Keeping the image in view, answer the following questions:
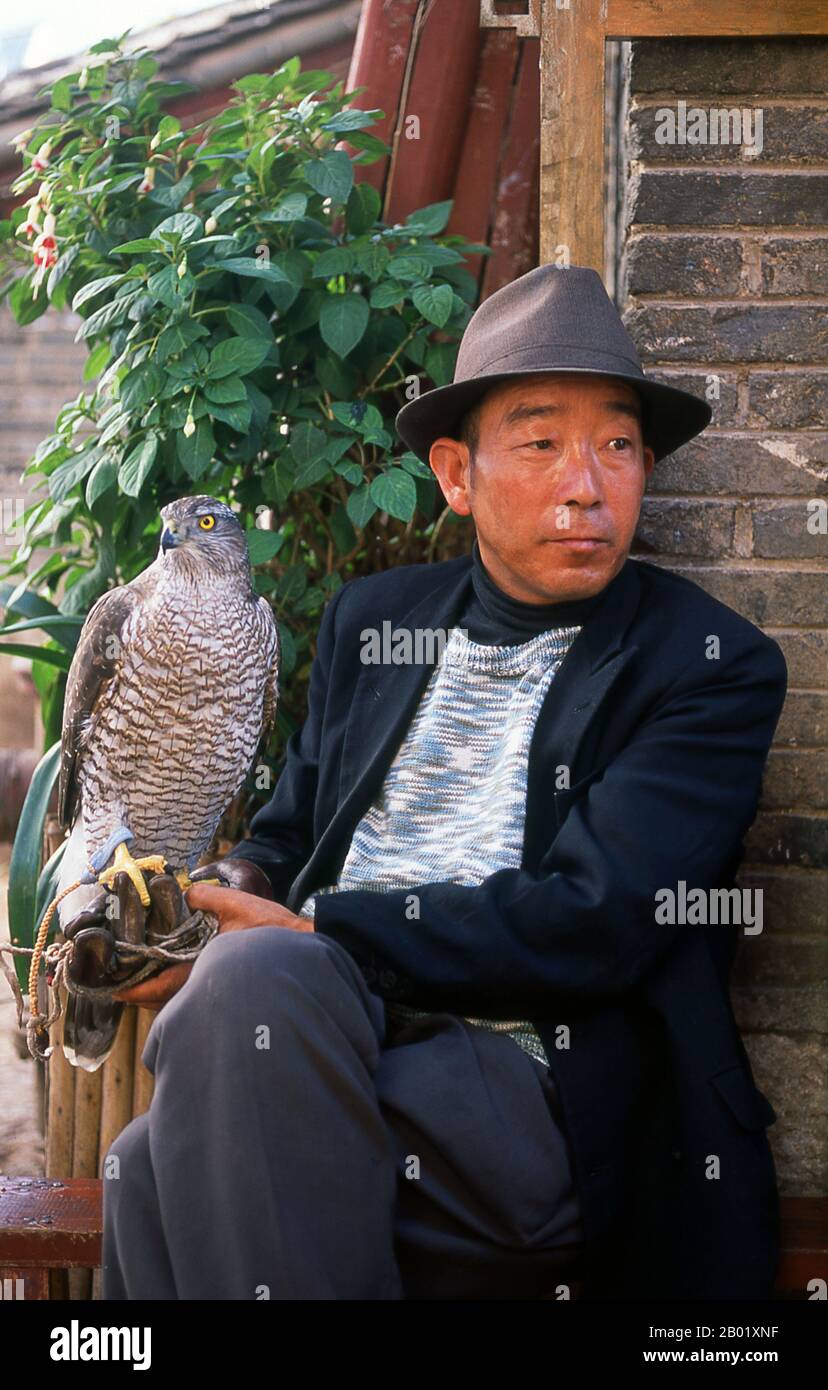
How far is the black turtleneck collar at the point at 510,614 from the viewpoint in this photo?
2.11 m

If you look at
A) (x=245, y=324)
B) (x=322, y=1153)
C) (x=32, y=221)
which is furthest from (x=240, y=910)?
(x=32, y=221)

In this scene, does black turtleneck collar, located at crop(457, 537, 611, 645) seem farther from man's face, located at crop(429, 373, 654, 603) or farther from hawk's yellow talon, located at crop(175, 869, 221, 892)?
hawk's yellow talon, located at crop(175, 869, 221, 892)

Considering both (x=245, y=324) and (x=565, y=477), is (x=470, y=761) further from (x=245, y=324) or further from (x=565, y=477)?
(x=245, y=324)

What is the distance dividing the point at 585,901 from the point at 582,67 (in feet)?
4.85

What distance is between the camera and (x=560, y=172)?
2436 millimetres

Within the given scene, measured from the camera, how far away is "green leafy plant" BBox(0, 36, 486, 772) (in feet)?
8.53

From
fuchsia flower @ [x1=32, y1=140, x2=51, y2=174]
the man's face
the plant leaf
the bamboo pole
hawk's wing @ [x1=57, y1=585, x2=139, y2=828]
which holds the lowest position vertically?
the bamboo pole

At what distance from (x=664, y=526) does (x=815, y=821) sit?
1.84ft

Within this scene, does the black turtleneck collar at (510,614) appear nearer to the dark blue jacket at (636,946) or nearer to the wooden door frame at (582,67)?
the dark blue jacket at (636,946)

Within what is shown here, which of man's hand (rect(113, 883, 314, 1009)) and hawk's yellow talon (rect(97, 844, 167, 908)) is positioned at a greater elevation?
hawk's yellow talon (rect(97, 844, 167, 908))

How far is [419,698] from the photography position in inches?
86.0

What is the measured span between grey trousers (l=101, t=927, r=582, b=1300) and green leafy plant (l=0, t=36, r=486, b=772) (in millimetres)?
1140

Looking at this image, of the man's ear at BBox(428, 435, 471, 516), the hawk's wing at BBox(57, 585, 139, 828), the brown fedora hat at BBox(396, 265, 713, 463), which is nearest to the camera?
the brown fedora hat at BBox(396, 265, 713, 463)

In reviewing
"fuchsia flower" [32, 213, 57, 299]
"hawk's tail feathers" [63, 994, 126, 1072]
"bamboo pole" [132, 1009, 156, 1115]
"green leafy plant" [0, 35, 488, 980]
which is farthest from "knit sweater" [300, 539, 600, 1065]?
"fuchsia flower" [32, 213, 57, 299]
